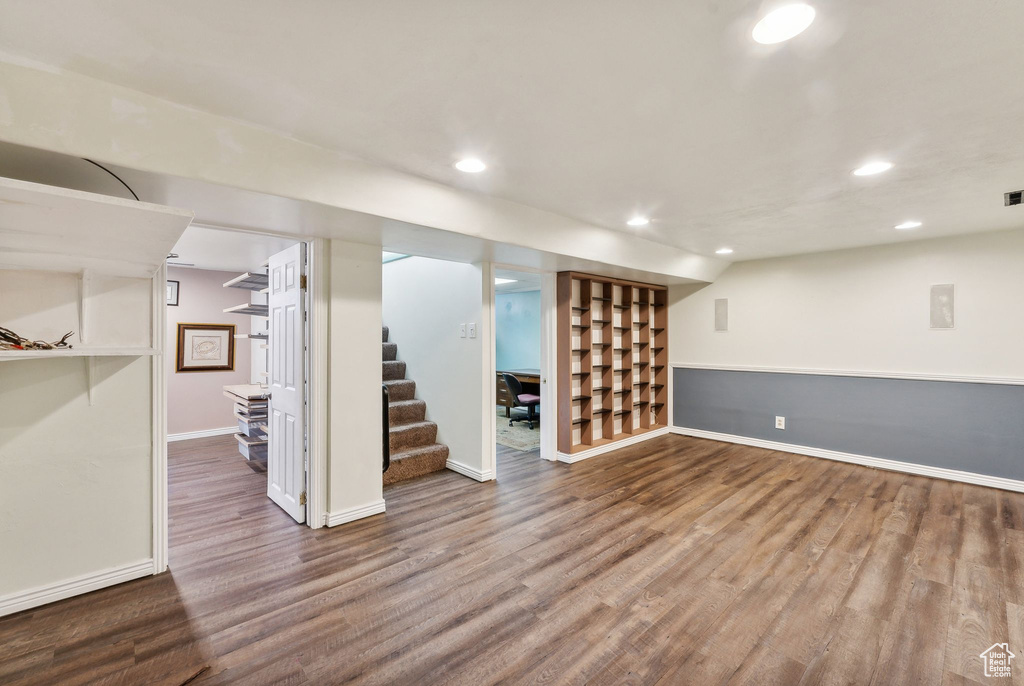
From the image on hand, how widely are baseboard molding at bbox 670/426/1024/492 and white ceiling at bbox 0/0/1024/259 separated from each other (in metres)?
2.74

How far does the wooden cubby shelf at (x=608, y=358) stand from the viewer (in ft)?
15.1

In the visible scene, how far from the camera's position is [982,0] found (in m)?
1.20

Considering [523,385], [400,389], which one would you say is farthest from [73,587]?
[523,385]

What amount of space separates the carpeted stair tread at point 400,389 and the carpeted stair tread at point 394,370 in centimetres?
6

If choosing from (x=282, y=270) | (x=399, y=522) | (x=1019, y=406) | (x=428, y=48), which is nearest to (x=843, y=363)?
(x=1019, y=406)

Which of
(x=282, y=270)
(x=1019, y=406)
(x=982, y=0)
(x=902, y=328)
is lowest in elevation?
(x=1019, y=406)

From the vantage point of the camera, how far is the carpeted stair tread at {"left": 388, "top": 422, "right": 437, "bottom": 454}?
4.16 meters

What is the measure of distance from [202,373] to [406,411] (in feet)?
10.2

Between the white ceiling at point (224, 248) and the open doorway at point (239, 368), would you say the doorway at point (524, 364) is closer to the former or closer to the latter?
the open doorway at point (239, 368)

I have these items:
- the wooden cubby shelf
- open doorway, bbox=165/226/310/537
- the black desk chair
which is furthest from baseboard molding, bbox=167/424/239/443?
the wooden cubby shelf

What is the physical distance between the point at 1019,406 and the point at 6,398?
22.8ft

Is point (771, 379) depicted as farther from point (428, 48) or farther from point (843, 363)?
point (428, 48)

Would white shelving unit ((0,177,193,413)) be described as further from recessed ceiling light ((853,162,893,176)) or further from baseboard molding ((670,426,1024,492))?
baseboard molding ((670,426,1024,492))

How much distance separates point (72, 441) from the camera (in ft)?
7.07
